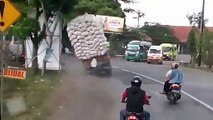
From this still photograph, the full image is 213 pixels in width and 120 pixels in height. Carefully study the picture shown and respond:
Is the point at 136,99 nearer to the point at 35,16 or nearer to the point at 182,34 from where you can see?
the point at 35,16

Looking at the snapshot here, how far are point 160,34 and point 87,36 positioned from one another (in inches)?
3141

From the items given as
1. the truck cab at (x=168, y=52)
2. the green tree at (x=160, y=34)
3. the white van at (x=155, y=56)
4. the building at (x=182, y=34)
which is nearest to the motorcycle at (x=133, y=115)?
the white van at (x=155, y=56)

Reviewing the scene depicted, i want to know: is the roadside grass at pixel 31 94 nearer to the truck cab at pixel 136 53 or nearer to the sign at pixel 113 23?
the truck cab at pixel 136 53

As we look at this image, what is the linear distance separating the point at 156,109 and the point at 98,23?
12.7 m

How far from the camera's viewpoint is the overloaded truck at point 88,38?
2909cm

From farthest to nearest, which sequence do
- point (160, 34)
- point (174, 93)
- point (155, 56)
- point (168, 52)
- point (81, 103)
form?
point (160, 34)
point (168, 52)
point (155, 56)
point (174, 93)
point (81, 103)

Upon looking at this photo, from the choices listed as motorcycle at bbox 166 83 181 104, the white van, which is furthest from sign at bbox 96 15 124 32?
motorcycle at bbox 166 83 181 104

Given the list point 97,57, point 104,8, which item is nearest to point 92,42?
point 97,57

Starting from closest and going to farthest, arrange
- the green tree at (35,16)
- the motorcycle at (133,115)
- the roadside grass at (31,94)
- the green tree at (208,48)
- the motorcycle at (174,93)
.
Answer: the motorcycle at (133,115), the roadside grass at (31,94), the motorcycle at (174,93), the green tree at (35,16), the green tree at (208,48)

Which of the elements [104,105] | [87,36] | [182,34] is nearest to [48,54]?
[87,36]

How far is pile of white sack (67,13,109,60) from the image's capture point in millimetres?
29078

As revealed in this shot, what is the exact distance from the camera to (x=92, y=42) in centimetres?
2939

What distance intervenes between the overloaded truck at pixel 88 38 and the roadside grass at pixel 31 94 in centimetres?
654

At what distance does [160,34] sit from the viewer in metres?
108
